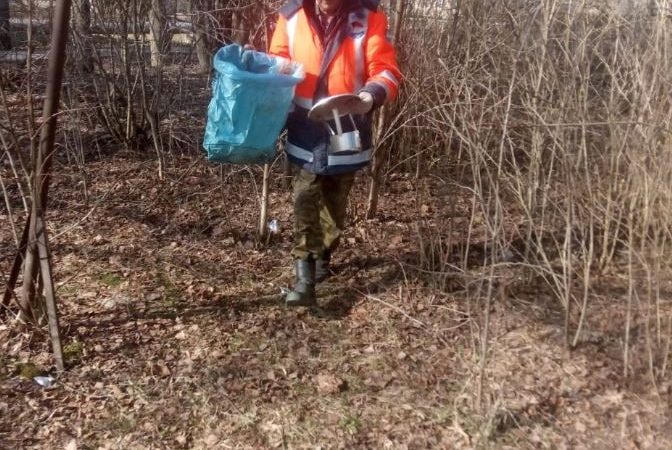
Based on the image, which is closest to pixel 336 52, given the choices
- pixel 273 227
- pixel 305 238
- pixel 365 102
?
pixel 365 102

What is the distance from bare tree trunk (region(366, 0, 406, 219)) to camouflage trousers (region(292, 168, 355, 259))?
71 cm

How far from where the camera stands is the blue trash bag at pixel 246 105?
9.56 ft

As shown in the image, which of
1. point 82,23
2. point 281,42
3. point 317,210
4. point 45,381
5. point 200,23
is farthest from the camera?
point 82,23

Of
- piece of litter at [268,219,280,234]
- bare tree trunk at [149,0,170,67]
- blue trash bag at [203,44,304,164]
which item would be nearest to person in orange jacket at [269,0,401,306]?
blue trash bag at [203,44,304,164]

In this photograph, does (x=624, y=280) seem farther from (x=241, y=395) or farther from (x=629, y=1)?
(x=241, y=395)

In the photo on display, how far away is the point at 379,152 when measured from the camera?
425 centimetres

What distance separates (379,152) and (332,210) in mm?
884

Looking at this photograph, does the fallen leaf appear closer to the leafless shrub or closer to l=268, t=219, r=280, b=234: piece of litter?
the leafless shrub

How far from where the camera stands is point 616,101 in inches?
121

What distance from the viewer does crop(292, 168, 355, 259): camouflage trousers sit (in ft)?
11.0

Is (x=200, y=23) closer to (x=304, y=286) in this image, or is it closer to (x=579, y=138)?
(x=304, y=286)

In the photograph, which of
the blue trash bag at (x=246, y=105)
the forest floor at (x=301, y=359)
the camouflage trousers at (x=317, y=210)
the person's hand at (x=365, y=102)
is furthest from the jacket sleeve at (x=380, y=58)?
the forest floor at (x=301, y=359)

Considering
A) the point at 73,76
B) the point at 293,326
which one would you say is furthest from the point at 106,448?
the point at 73,76

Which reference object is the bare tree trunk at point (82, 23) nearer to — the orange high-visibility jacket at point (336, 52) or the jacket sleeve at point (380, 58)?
the orange high-visibility jacket at point (336, 52)
